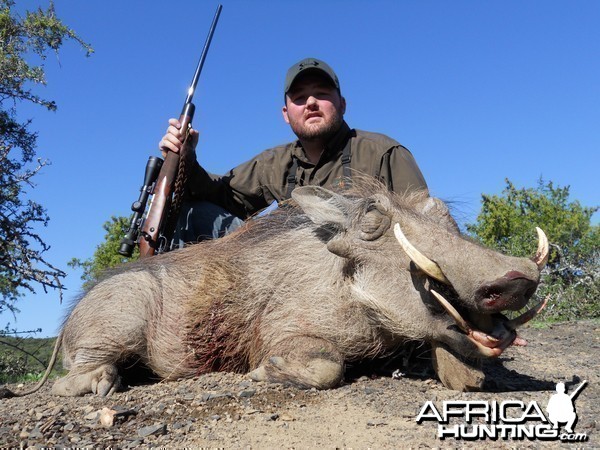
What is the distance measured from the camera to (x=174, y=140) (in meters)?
5.50

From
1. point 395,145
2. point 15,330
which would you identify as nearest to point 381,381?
point 395,145

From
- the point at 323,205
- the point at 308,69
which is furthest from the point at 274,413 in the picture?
the point at 308,69

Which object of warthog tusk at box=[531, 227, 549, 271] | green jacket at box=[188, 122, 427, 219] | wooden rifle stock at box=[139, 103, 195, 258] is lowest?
warthog tusk at box=[531, 227, 549, 271]

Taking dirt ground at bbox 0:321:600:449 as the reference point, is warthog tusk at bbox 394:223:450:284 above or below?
above

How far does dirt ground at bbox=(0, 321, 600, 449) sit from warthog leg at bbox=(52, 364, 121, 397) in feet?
0.25

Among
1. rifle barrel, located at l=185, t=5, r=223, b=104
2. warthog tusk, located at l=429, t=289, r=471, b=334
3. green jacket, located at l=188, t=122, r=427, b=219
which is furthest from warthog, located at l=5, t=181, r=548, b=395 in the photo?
rifle barrel, located at l=185, t=5, r=223, b=104

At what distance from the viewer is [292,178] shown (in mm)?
5398

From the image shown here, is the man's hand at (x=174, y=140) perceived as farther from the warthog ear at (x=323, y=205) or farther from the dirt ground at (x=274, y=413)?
the dirt ground at (x=274, y=413)

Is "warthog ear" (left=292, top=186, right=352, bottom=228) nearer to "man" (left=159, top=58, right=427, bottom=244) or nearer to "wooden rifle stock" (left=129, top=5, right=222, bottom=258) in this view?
"man" (left=159, top=58, right=427, bottom=244)

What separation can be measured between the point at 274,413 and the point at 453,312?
0.96 meters

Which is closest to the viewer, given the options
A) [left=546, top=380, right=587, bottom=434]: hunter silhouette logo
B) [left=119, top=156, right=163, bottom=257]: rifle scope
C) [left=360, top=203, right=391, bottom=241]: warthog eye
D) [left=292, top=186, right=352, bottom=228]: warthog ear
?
[left=546, top=380, right=587, bottom=434]: hunter silhouette logo

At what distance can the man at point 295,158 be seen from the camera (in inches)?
209

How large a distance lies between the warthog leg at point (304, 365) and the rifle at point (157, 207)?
2058 millimetres

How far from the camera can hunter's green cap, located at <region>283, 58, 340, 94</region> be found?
550 cm
